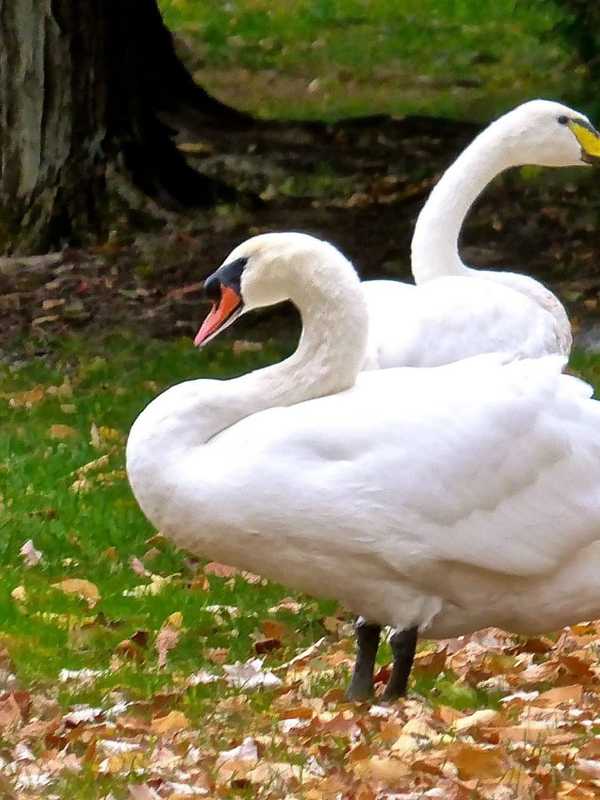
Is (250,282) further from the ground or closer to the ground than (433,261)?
further from the ground

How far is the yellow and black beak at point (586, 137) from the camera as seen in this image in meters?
8.56

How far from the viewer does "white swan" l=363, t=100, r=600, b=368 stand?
24.3ft

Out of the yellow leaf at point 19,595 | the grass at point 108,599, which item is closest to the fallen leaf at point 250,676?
the grass at point 108,599

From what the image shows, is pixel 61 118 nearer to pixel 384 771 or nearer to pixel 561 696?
pixel 561 696

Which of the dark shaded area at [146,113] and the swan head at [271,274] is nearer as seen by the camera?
→ the swan head at [271,274]

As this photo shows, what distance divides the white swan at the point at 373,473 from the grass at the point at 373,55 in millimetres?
11250

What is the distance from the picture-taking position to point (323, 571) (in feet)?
16.9

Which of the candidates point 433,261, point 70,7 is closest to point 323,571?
point 433,261

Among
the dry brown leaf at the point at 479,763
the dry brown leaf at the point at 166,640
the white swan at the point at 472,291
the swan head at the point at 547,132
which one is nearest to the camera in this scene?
the dry brown leaf at the point at 479,763

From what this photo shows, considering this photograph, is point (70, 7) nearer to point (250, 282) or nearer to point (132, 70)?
point (132, 70)

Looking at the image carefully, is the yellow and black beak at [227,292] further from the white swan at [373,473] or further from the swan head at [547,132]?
the swan head at [547,132]

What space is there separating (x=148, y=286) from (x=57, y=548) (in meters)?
4.84

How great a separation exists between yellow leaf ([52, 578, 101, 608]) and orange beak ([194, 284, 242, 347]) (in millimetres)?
1686

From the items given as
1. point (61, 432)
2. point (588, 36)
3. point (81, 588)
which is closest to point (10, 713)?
point (81, 588)
